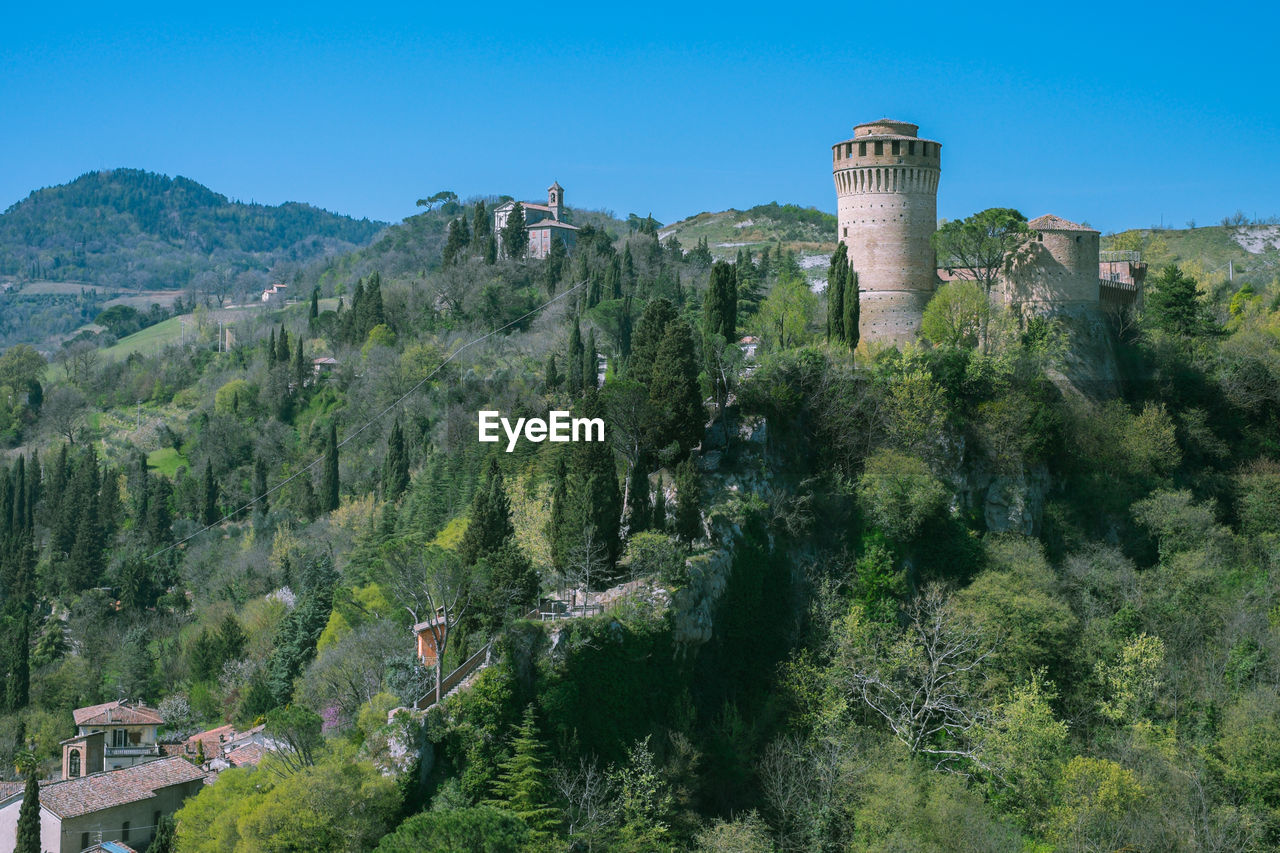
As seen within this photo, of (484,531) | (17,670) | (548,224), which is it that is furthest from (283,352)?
(484,531)

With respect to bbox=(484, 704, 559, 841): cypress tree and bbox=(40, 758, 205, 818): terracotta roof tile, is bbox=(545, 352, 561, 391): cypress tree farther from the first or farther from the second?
bbox=(484, 704, 559, 841): cypress tree

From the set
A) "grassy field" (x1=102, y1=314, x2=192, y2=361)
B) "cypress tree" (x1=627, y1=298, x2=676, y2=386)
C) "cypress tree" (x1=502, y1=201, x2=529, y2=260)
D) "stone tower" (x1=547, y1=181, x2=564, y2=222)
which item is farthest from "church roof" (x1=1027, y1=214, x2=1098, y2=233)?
"grassy field" (x1=102, y1=314, x2=192, y2=361)

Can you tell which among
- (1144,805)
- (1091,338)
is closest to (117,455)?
(1091,338)

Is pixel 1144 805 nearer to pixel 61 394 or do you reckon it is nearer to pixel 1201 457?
pixel 1201 457

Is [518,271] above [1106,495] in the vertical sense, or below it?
above

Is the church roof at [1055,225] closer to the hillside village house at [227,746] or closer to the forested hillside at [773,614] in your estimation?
the forested hillside at [773,614]
